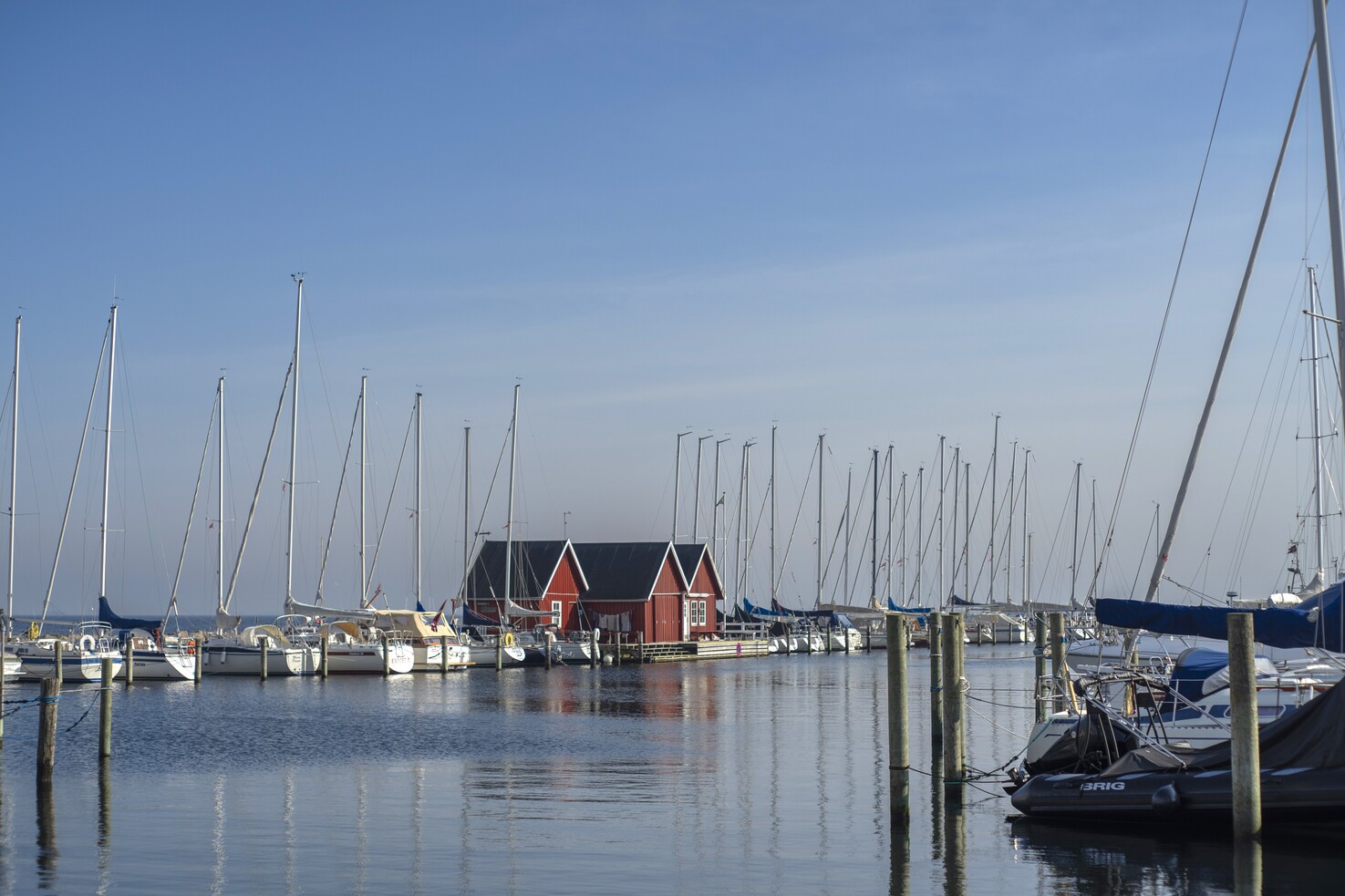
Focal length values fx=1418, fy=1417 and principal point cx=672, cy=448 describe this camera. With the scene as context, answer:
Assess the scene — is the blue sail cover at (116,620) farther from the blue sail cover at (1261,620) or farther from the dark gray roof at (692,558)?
the blue sail cover at (1261,620)

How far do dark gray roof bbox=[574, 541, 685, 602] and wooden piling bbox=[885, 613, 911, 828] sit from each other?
60495mm

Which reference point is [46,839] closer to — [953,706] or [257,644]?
[953,706]

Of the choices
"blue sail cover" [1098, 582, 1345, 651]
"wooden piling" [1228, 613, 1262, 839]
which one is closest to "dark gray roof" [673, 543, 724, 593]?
"blue sail cover" [1098, 582, 1345, 651]

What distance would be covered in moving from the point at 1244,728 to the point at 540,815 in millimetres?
10622

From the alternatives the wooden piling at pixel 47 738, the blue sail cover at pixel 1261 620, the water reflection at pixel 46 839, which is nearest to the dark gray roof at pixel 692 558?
the wooden piling at pixel 47 738

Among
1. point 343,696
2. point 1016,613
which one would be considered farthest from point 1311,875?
point 1016,613

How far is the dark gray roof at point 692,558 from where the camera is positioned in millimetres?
85375

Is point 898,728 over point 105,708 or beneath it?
over

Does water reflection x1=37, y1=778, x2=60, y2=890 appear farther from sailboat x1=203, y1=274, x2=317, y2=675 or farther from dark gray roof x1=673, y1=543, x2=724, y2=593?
dark gray roof x1=673, y1=543, x2=724, y2=593

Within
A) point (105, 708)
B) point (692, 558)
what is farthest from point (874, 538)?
point (105, 708)

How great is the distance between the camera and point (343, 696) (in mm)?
48312

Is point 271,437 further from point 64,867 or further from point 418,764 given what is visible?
point 64,867

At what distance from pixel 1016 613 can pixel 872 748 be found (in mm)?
80264

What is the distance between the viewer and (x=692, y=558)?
86.0 m
